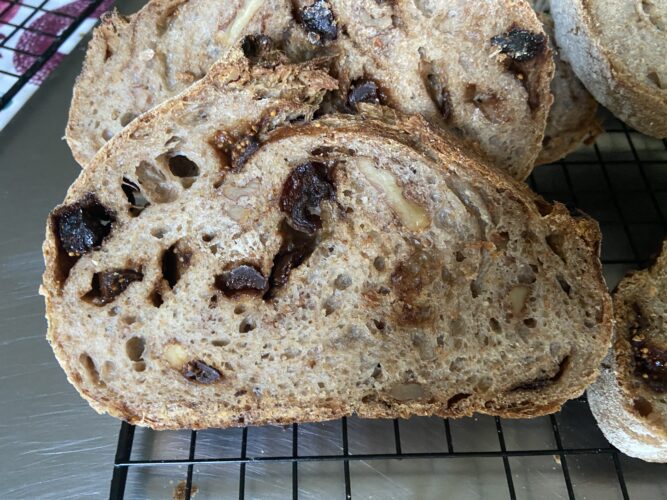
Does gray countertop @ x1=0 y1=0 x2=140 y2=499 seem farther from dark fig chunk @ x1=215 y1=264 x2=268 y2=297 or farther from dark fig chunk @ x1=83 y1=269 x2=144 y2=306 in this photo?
dark fig chunk @ x1=215 y1=264 x2=268 y2=297

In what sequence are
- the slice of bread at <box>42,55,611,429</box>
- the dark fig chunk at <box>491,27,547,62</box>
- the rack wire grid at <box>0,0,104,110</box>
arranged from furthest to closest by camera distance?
the rack wire grid at <box>0,0,104,110</box> < the dark fig chunk at <box>491,27,547,62</box> < the slice of bread at <box>42,55,611,429</box>

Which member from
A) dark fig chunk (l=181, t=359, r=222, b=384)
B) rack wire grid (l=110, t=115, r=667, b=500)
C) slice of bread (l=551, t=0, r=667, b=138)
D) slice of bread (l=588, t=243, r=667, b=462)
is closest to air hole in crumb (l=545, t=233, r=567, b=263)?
slice of bread (l=588, t=243, r=667, b=462)

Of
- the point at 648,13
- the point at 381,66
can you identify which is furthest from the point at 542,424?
the point at 648,13

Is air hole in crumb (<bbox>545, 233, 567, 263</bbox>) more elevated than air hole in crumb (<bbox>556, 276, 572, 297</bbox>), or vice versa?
air hole in crumb (<bbox>545, 233, 567, 263</bbox>)

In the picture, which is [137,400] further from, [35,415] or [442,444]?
[442,444]

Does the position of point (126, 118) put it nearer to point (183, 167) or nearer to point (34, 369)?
point (183, 167)

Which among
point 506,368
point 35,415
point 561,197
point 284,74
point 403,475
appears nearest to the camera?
point 284,74

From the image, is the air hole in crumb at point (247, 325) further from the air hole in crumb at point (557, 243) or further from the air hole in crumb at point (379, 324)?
the air hole in crumb at point (557, 243)
